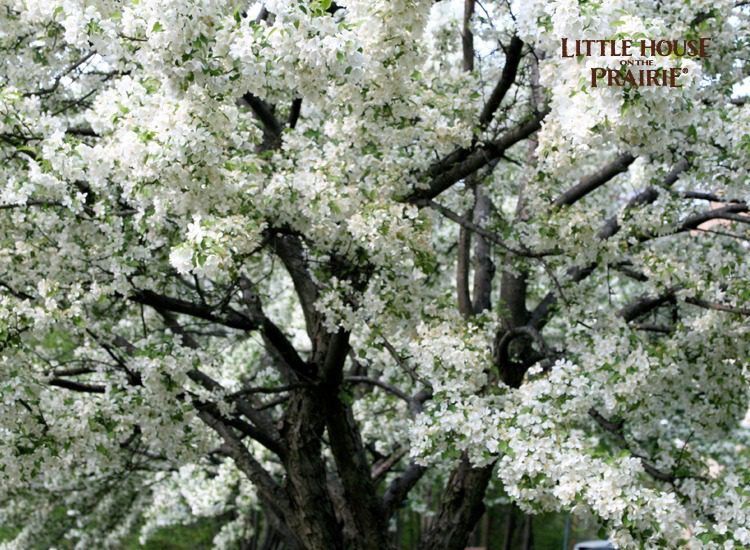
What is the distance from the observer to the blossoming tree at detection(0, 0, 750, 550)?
15.8ft

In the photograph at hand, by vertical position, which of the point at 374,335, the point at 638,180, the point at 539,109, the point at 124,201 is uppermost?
the point at 638,180

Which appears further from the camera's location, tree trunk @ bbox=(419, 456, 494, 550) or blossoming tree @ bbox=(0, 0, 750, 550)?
tree trunk @ bbox=(419, 456, 494, 550)

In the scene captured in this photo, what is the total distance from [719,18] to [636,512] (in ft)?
9.73

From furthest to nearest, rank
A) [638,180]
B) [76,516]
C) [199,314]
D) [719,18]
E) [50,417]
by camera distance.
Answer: [76,516]
[638,180]
[199,314]
[50,417]
[719,18]

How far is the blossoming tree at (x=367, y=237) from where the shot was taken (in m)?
4.83

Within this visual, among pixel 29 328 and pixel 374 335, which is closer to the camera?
pixel 29 328

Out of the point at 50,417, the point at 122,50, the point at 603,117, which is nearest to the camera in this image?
the point at 603,117

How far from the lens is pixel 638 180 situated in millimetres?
10547

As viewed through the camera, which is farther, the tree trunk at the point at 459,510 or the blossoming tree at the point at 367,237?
the tree trunk at the point at 459,510

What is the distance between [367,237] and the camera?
5828mm

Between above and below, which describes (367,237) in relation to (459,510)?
above

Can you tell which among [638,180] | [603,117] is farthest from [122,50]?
[638,180]

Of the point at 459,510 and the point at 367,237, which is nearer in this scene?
the point at 367,237

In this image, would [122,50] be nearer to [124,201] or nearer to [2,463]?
[124,201]
